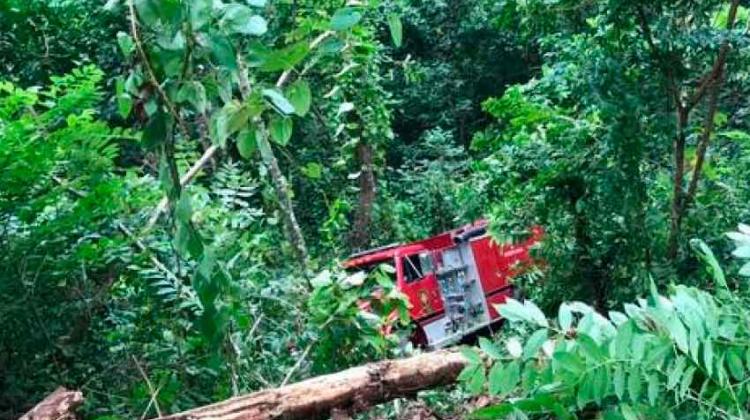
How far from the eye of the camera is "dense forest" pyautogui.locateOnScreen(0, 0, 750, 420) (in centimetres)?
117

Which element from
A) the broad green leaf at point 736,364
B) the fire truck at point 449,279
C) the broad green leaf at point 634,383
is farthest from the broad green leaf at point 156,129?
the fire truck at point 449,279

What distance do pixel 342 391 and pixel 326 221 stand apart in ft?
6.11

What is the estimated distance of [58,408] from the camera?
80.8 inches

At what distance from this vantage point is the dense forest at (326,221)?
1175mm

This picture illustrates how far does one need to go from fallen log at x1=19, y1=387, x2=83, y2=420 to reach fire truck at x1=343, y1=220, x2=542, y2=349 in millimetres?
4254

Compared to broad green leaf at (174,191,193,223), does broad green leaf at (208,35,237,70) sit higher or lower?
higher

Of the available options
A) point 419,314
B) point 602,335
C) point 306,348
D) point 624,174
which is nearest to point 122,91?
point 602,335

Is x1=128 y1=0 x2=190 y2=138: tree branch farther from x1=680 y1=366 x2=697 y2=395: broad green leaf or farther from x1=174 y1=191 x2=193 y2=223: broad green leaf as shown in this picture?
x1=680 y1=366 x2=697 y2=395: broad green leaf

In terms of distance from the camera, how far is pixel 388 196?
9.44 m

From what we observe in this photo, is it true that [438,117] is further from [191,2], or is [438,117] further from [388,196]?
[191,2]

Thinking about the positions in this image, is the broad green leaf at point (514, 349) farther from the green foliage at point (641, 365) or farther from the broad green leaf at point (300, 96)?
the broad green leaf at point (300, 96)

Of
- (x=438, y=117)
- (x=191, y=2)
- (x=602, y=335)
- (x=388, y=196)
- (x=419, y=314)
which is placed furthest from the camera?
(x=438, y=117)

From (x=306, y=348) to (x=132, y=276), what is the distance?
0.75 m

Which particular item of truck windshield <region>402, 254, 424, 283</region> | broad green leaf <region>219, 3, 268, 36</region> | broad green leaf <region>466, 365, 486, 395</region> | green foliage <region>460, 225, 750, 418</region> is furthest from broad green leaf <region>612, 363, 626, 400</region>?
truck windshield <region>402, 254, 424, 283</region>
